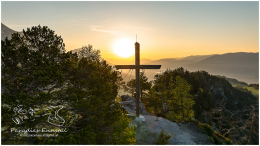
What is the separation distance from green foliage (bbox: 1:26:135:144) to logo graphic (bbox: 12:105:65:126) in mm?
187

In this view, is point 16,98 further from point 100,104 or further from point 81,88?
point 100,104

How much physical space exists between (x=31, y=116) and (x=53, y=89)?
1.64 metres

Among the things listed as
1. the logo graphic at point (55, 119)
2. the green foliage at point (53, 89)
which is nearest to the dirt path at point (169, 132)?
the green foliage at point (53, 89)

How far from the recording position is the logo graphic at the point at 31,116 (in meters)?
7.53

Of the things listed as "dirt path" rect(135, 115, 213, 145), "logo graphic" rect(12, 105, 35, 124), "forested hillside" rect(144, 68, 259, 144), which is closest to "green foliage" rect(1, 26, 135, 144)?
"logo graphic" rect(12, 105, 35, 124)

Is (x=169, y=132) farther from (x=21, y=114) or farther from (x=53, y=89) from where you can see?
(x=21, y=114)

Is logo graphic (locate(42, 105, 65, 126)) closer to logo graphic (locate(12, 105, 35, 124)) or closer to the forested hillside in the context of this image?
logo graphic (locate(12, 105, 35, 124))

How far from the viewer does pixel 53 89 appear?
8289 millimetres

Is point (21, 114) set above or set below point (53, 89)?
below

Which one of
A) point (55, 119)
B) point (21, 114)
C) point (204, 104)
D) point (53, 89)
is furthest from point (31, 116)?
point (204, 104)

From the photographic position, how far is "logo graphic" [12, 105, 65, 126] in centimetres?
753

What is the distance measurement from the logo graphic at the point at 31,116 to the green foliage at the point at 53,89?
19cm

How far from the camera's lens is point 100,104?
9.28 meters

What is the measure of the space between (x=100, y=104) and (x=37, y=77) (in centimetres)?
364
